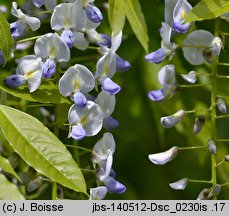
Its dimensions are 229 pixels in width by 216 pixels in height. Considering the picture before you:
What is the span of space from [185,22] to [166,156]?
292 millimetres

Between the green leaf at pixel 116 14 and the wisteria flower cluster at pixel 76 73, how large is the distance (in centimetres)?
2

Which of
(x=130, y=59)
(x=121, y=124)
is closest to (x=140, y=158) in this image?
(x=121, y=124)

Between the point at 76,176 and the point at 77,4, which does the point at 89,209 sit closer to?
the point at 76,176

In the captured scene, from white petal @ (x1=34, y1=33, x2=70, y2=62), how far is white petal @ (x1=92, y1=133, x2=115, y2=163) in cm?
18

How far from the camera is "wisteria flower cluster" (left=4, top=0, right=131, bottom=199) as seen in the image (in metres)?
1.47

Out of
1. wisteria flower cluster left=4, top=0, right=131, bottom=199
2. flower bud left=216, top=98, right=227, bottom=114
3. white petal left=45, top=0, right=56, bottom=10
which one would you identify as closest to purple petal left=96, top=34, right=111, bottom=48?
wisteria flower cluster left=4, top=0, right=131, bottom=199

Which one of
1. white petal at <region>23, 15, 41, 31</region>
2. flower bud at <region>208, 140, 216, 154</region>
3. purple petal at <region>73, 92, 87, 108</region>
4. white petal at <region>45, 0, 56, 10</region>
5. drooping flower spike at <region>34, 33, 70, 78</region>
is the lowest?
flower bud at <region>208, 140, 216, 154</region>

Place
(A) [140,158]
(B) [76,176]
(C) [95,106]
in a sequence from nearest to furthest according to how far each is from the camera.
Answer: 1. (B) [76,176]
2. (C) [95,106]
3. (A) [140,158]

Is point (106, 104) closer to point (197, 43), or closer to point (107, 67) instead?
point (107, 67)

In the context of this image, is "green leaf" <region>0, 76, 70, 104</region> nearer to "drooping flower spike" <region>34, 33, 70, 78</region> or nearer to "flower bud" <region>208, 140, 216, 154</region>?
"drooping flower spike" <region>34, 33, 70, 78</region>

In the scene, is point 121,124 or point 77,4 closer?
point 77,4

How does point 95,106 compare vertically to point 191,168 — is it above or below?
above

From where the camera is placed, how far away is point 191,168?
80.5 inches

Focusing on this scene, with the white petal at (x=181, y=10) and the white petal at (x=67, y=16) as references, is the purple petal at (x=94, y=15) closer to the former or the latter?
the white petal at (x=67, y=16)
